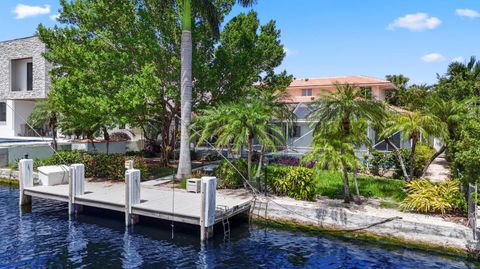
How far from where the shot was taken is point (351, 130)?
15.3 metres

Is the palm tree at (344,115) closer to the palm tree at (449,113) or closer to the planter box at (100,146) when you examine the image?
the palm tree at (449,113)

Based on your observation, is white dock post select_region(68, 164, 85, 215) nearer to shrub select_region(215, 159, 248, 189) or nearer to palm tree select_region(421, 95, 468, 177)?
shrub select_region(215, 159, 248, 189)

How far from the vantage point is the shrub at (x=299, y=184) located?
643 inches

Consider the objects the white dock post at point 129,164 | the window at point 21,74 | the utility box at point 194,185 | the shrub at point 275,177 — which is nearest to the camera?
the shrub at point 275,177

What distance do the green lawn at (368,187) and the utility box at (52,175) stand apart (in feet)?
41.1

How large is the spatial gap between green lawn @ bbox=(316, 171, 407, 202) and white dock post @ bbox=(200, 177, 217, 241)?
5.37m

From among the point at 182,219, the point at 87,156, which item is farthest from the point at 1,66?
the point at 182,219

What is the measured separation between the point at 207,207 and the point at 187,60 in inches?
340

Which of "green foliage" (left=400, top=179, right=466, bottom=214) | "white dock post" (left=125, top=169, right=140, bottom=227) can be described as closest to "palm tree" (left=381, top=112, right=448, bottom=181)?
"green foliage" (left=400, top=179, right=466, bottom=214)

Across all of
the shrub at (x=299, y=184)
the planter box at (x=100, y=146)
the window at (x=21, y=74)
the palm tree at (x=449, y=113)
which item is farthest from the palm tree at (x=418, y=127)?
the window at (x=21, y=74)

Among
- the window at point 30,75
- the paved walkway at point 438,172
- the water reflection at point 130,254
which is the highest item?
the window at point 30,75

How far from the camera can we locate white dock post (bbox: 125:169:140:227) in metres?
14.9

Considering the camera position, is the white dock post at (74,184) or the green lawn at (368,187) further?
the green lawn at (368,187)

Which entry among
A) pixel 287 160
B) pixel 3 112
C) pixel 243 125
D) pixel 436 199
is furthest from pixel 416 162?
pixel 3 112
